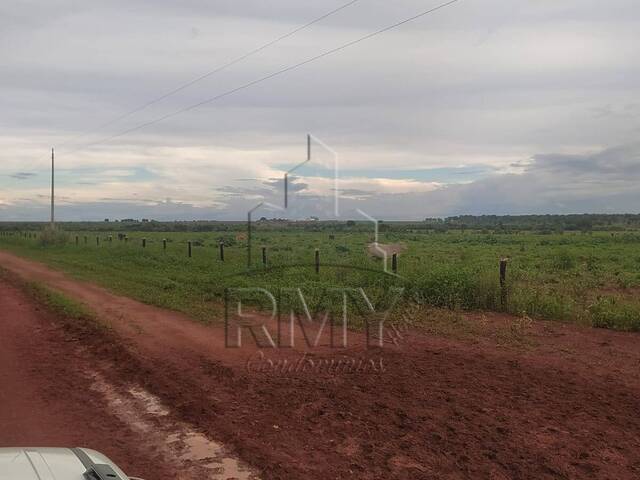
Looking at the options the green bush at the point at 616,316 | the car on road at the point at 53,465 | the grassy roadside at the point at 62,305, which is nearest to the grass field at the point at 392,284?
the green bush at the point at 616,316

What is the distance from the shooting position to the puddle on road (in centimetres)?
408

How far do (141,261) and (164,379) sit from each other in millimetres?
14826

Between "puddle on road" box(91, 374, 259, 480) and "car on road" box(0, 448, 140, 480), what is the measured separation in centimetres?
235

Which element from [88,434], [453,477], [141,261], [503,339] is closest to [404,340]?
[503,339]

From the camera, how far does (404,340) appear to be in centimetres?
822

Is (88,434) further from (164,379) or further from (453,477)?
(453,477)

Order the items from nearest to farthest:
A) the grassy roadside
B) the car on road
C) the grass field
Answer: the car on road
the grassy roadside
the grass field

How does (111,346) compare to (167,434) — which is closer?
(167,434)

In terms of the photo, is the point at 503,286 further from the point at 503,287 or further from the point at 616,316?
the point at 616,316

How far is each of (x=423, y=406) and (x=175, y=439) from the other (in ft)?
7.83

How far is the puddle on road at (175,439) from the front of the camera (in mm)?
4082

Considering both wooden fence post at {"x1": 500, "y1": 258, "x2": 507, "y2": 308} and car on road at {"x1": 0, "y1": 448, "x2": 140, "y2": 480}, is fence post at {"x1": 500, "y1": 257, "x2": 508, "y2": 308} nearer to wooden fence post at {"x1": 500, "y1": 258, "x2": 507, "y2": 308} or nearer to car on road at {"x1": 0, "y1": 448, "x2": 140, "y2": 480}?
wooden fence post at {"x1": 500, "y1": 258, "x2": 507, "y2": 308}

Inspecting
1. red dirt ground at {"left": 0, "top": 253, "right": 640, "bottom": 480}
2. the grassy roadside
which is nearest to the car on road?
red dirt ground at {"left": 0, "top": 253, "right": 640, "bottom": 480}

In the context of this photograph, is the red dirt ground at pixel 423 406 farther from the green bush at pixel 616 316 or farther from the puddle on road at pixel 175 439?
the green bush at pixel 616 316
